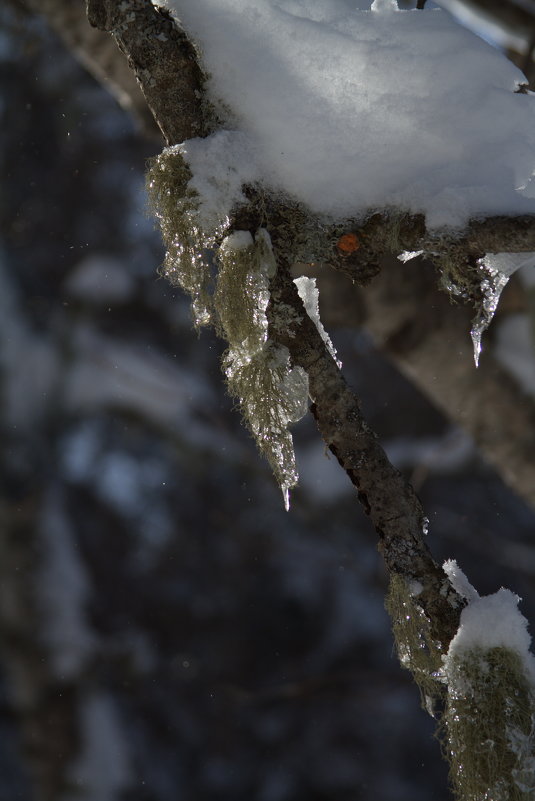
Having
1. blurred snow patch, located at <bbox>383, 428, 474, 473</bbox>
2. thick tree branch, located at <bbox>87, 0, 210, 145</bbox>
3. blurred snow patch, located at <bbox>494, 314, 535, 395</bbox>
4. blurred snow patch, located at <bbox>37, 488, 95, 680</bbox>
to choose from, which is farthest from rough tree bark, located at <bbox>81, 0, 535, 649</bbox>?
blurred snow patch, located at <bbox>37, 488, 95, 680</bbox>

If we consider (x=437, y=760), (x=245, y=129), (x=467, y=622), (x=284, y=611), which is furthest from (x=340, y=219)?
(x=437, y=760)

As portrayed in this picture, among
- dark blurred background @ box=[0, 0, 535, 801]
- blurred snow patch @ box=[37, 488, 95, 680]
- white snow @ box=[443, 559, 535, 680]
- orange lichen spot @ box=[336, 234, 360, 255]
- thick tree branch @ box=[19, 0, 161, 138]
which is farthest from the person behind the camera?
blurred snow patch @ box=[37, 488, 95, 680]

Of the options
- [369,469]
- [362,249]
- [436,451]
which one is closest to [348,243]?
[362,249]

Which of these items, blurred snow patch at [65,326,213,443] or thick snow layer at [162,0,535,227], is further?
blurred snow patch at [65,326,213,443]

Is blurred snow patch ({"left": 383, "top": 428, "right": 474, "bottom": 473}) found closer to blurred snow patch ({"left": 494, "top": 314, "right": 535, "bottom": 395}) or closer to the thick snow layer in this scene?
blurred snow patch ({"left": 494, "top": 314, "right": 535, "bottom": 395})

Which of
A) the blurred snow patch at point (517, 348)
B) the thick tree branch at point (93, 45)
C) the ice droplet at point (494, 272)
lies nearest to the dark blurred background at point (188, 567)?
the blurred snow patch at point (517, 348)

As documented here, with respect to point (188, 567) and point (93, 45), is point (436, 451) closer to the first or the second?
point (188, 567)

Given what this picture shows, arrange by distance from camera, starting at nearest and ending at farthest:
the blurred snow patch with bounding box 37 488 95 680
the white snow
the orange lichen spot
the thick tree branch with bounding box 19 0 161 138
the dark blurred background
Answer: the white snow < the orange lichen spot < the thick tree branch with bounding box 19 0 161 138 < the dark blurred background < the blurred snow patch with bounding box 37 488 95 680

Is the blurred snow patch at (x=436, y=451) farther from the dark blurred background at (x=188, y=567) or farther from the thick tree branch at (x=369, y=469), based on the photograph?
the thick tree branch at (x=369, y=469)
